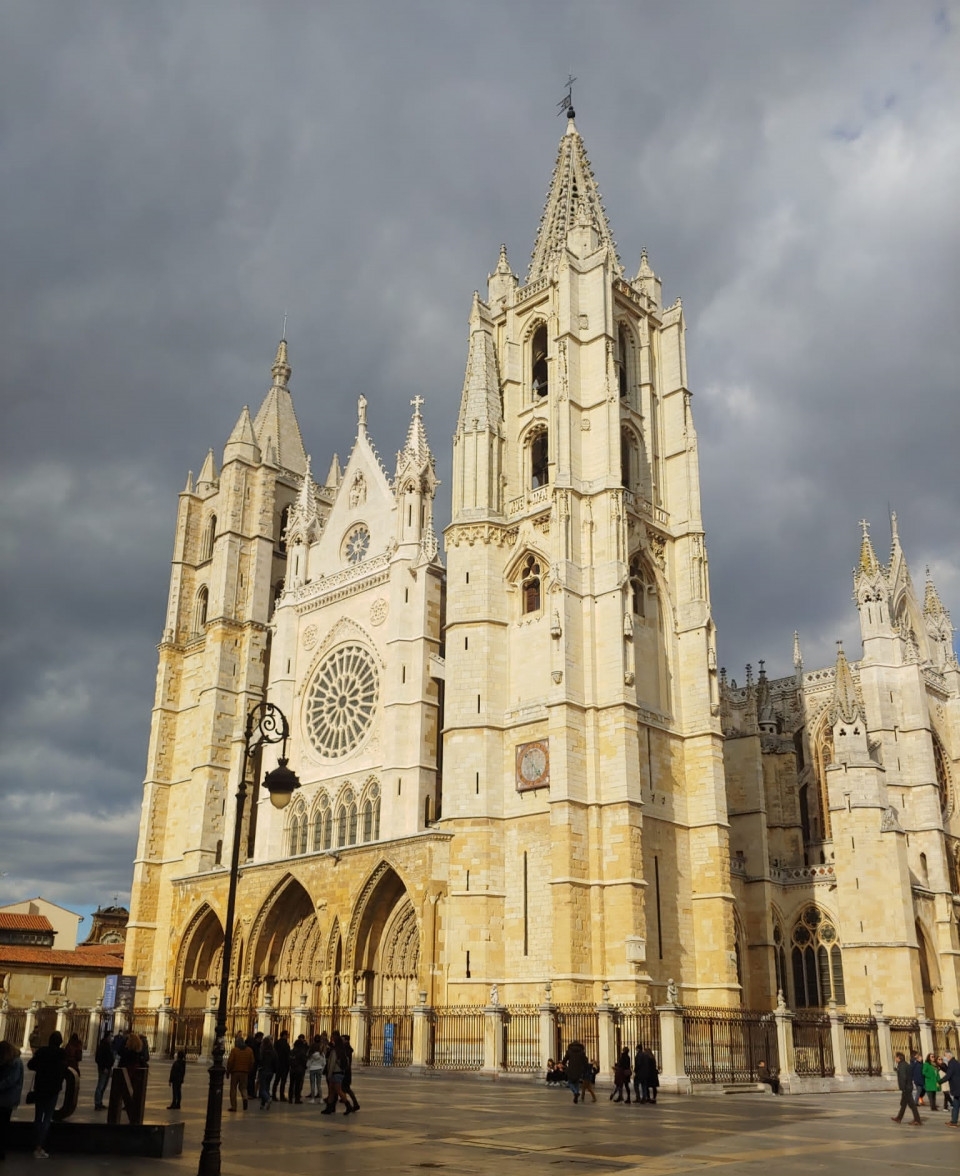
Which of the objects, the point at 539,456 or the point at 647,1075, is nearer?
the point at 647,1075

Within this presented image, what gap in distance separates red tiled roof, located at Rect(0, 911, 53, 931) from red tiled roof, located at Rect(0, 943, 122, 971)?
408cm

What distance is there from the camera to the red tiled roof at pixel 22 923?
52.7 meters

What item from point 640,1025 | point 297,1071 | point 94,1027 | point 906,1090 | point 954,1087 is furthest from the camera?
point 94,1027

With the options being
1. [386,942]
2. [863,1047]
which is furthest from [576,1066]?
[386,942]

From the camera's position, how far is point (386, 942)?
A: 30.7 metres

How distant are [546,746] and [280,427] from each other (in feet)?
83.2

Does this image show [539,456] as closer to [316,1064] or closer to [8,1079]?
[316,1064]

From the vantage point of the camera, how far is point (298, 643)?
38344mm

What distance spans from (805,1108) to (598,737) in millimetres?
11635

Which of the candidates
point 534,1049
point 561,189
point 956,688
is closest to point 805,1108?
point 534,1049

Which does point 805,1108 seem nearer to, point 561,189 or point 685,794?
point 685,794

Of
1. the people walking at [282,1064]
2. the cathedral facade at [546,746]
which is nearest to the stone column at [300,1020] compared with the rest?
the cathedral facade at [546,746]

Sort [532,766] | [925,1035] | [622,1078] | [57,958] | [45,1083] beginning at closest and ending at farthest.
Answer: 1. [45,1083]
2. [622,1078]
3. [925,1035]
4. [532,766]
5. [57,958]

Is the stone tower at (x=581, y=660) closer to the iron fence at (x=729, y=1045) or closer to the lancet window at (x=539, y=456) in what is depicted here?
the lancet window at (x=539, y=456)
